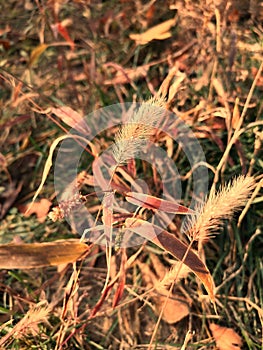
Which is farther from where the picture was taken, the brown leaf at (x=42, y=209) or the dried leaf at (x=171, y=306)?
the brown leaf at (x=42, y=209)

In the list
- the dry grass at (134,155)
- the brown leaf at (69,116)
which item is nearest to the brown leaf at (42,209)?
the dry grass at (134,155)

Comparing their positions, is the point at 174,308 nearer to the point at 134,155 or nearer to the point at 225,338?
the point at 225,338

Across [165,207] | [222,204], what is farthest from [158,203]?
[222,204]

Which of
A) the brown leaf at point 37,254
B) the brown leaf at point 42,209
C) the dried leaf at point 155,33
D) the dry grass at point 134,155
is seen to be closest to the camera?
the brown leaf at point 37,254

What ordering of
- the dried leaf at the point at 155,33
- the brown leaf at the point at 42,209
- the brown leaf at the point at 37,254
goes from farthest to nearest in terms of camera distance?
the dried leaf at the point at 155,33
the brown leaf at the point at 42,209
the brown leaf at the point at 37,254

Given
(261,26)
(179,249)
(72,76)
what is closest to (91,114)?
(72,76)

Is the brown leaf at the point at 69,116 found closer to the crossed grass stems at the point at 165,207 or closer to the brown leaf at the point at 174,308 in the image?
the crossed grass stems at the point at 165,207

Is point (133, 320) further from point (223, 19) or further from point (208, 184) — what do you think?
point (223, 19)
